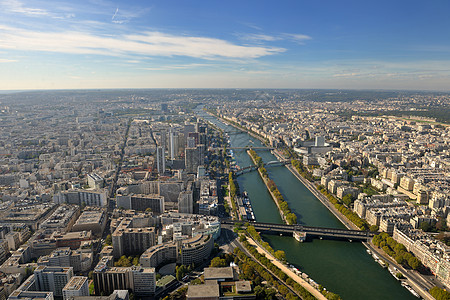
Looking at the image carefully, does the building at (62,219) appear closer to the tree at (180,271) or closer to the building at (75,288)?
the building at (75,288)

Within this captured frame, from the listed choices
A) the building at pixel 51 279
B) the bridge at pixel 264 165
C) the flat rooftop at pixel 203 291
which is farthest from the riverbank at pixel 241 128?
the building at pixel 51 279

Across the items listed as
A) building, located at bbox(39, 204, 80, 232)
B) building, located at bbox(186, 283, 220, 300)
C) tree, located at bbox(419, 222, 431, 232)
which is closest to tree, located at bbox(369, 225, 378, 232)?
tree, located at bbox(419, 222, 431, 232)

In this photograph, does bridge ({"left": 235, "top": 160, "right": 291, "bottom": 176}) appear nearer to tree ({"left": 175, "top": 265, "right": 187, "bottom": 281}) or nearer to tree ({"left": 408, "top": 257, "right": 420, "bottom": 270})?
tree ({"left": 175, "top": 265, "right": 187, "bottom": 281})

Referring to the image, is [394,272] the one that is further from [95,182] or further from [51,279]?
[95,182]

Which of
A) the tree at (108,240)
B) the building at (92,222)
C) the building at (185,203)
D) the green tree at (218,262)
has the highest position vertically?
the building at (185,203)

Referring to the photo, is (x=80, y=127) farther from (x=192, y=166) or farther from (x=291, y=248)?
(x=291, y=248)

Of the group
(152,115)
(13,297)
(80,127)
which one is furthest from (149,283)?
(152,115)

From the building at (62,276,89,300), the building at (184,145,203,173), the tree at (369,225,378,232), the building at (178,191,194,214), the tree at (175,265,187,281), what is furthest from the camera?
the building at (184,145,203,173)
